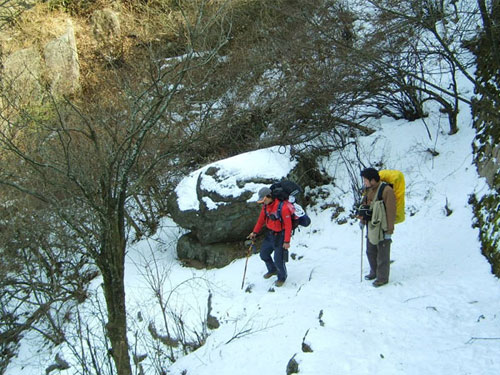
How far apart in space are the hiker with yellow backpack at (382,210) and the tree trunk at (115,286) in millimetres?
3323

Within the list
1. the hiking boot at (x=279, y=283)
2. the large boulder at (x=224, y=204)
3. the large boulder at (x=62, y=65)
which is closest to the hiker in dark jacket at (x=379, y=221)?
the hiking boot at (x=279, y=283)

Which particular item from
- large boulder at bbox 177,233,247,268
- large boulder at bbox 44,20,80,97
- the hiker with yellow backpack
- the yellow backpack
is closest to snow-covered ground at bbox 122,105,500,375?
large boulder at bbox 177,233,247,268

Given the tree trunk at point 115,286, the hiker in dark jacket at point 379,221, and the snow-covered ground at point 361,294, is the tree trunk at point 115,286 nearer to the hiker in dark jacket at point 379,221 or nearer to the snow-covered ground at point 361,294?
the snow-covered ground at point 361,294

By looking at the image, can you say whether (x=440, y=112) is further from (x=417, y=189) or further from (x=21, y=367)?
(x=21, y=367)

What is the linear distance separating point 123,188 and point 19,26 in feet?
48.7

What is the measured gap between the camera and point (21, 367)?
959 centimetres

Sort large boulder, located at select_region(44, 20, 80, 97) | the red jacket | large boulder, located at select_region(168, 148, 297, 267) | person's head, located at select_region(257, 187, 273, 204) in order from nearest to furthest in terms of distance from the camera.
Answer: the red jacket, person's head, located at select_region(257, 187, 273, 204), large boulder, located at select_region(168, 148, 297, 267), large boulder, located at select_region(44, 20, 80, 97)

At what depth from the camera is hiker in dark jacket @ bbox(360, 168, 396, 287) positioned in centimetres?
576

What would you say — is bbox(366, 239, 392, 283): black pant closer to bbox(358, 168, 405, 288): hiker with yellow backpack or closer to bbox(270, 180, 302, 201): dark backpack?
bbox(358, 168, 405, 288): hiker with yellow backpack

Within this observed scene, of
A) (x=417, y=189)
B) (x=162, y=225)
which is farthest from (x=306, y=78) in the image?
(x=162, y=225)

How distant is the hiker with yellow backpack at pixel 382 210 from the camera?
18.9 feet

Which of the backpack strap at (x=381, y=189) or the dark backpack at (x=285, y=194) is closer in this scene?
the backpack strap at (x=381, y=189)

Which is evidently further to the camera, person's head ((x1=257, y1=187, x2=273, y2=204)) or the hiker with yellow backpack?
person's head ((x1=257, y1=187, x2=273, y2=204))

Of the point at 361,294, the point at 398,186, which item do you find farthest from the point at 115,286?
the point at 398,186
